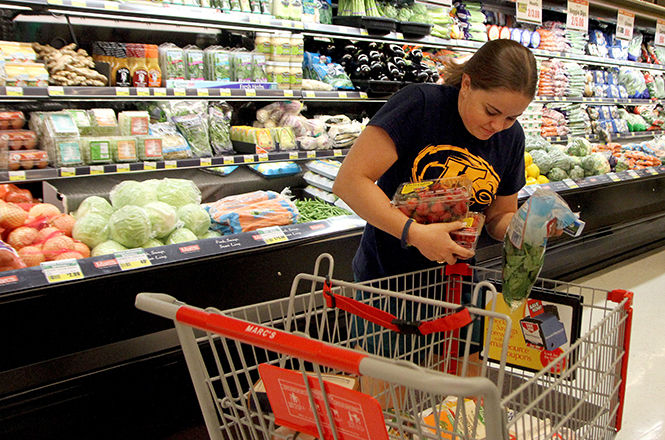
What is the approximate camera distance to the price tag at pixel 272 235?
110 inches

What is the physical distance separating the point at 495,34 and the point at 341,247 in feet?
11.7

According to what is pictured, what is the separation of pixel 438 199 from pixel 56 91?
83.4 inches

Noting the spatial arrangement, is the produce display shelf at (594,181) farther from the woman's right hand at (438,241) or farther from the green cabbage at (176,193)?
the woman's right hand at (438,241)

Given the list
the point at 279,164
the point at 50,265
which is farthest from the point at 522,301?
the point at 279,164

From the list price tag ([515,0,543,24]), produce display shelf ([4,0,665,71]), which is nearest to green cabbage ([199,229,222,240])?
produce display shelf ([4,0,665,71])

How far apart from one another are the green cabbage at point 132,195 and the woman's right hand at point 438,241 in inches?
67.4

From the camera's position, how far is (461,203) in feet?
5.08

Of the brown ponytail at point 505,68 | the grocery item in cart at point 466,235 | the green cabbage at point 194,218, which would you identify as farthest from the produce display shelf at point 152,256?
the brown ponytail at point 505,68

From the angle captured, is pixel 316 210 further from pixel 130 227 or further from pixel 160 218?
pixel 130 227

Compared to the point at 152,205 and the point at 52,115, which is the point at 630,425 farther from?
the point at 52,115

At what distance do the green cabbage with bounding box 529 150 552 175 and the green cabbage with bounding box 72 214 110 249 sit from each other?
3.61 meters

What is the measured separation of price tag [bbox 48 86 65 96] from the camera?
107 inches

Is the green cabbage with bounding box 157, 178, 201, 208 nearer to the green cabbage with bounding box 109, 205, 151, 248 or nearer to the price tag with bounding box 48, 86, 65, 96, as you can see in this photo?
the green cabbage with bounding box 109, 205, 151, 248

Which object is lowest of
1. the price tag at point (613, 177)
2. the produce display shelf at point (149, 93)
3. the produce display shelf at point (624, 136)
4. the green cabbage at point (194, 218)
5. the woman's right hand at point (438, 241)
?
the price tag at point (613, 177)
